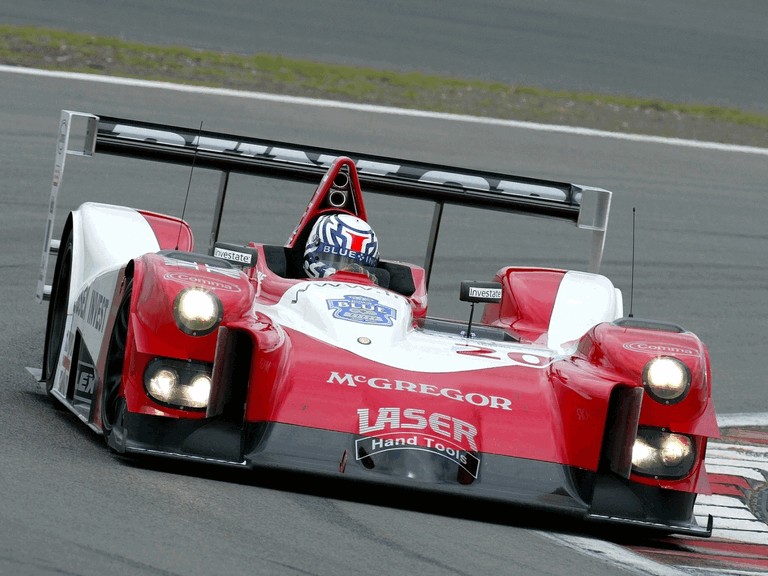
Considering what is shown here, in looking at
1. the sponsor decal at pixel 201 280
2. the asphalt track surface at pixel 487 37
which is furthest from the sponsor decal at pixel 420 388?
the asphalt track surface at pixel 487 37

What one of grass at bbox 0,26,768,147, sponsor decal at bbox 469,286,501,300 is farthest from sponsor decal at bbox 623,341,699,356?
grass at bbox 0,26,768,147

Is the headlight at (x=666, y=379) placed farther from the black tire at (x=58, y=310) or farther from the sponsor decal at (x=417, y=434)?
the black tire at (x=58, y=310)

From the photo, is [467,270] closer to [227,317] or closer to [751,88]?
[227,317]

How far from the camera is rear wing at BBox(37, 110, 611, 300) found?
7.83m

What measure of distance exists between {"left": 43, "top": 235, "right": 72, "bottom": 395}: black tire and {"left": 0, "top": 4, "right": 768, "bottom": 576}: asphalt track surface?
0.72ft

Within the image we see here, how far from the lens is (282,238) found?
12.2 meters

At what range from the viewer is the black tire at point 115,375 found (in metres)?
5.62

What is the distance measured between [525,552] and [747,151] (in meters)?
13.4

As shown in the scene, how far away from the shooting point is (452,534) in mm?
5004

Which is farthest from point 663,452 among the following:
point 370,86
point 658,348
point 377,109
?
point 370,86

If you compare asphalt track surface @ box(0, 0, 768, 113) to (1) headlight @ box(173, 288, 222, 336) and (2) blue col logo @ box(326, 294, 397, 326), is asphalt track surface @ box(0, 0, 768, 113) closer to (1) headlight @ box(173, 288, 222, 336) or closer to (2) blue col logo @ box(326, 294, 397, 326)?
(2) blue col logo @ box(326, 294, 397, 326)

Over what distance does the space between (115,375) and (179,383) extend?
0.40 meters

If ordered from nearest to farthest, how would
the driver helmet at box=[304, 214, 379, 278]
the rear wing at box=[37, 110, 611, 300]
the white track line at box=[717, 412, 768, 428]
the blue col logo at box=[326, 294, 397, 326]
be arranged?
the blue col logo at box=[326, 294, 397, 326] → the driver helmet at box=[304, 214, 379, 278] → the rear wing at box=[37, 110, 611, 300] → the white track line at box=[717, 412, 768, 428]

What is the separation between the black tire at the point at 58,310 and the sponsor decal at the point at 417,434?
2170 mm
